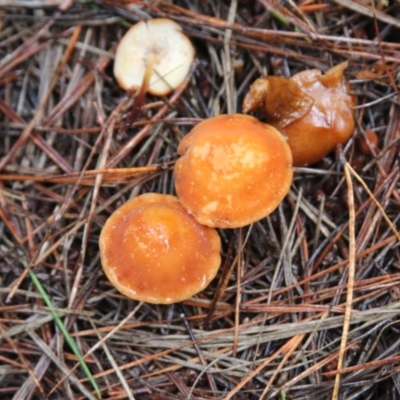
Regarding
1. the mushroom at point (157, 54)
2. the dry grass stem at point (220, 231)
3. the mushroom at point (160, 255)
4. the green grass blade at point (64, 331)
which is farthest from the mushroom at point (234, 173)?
the green grass blade at point (64, 331)

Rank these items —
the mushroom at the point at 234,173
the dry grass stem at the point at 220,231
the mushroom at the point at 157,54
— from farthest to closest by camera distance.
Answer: the mushroom at the point at 157,54, the dry grass stem at the point at 220,231, the mushroom at the point at 234,173

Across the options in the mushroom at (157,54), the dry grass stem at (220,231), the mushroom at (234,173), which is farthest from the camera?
the mushroom at (157,54)

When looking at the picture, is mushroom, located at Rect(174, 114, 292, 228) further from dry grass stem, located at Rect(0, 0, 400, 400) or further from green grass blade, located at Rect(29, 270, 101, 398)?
green grass blade, located at Rect(29, 270, 101, 398)

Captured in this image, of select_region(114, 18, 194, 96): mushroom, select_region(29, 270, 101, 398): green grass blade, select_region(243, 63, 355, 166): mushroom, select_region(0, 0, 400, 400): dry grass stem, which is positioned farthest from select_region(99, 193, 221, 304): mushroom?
select_region(114, 18, 194, 96): mushroom

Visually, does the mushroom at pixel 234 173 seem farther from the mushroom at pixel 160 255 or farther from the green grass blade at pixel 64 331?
the green grass blade at pixel 64 331

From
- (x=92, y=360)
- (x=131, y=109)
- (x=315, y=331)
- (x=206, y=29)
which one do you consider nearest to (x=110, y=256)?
(x=92, y=360)

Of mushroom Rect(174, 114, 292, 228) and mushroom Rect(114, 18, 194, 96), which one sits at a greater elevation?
mushroom Rect(114, 18, 194, 96)

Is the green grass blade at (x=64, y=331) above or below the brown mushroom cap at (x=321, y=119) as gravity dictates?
below
